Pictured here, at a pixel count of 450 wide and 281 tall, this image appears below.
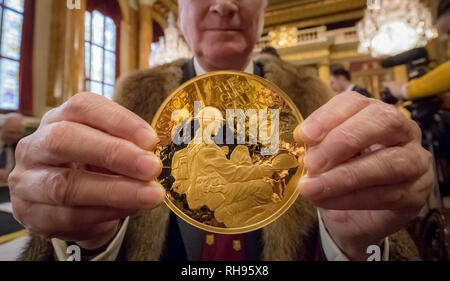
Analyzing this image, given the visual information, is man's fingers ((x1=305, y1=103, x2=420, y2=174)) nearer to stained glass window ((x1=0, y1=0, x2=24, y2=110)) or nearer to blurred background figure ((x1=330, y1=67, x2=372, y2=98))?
blurred background figure ((x1=330, y1=67, x2=372, y2=98))

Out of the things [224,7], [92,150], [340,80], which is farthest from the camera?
[340,80]

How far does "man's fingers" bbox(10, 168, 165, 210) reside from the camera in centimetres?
29

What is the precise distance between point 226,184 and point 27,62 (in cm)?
50

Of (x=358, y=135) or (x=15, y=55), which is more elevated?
(x=15, y=55)

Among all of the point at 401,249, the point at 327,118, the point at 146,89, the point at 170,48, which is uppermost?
the point at 170,48

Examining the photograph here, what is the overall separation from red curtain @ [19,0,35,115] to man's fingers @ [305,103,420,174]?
53 centimetres

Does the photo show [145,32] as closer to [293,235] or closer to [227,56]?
[227,56]

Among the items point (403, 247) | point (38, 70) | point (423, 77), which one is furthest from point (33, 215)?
point (423, 77)

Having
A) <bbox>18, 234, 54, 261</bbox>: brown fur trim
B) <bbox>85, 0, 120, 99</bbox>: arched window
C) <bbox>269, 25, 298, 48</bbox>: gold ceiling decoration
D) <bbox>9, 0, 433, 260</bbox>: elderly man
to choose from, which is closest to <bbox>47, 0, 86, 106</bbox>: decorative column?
<bbox>85, 0, 120, 99</bbox>: arched window

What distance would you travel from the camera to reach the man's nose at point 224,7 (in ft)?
1.44

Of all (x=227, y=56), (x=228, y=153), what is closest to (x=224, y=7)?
(x=227, y=56)

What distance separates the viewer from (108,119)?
288 millimetres

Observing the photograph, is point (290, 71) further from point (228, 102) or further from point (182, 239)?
point (182, 239)

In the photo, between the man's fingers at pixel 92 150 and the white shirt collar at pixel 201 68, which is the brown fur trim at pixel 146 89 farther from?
the man's fingers at pixel 92 150
